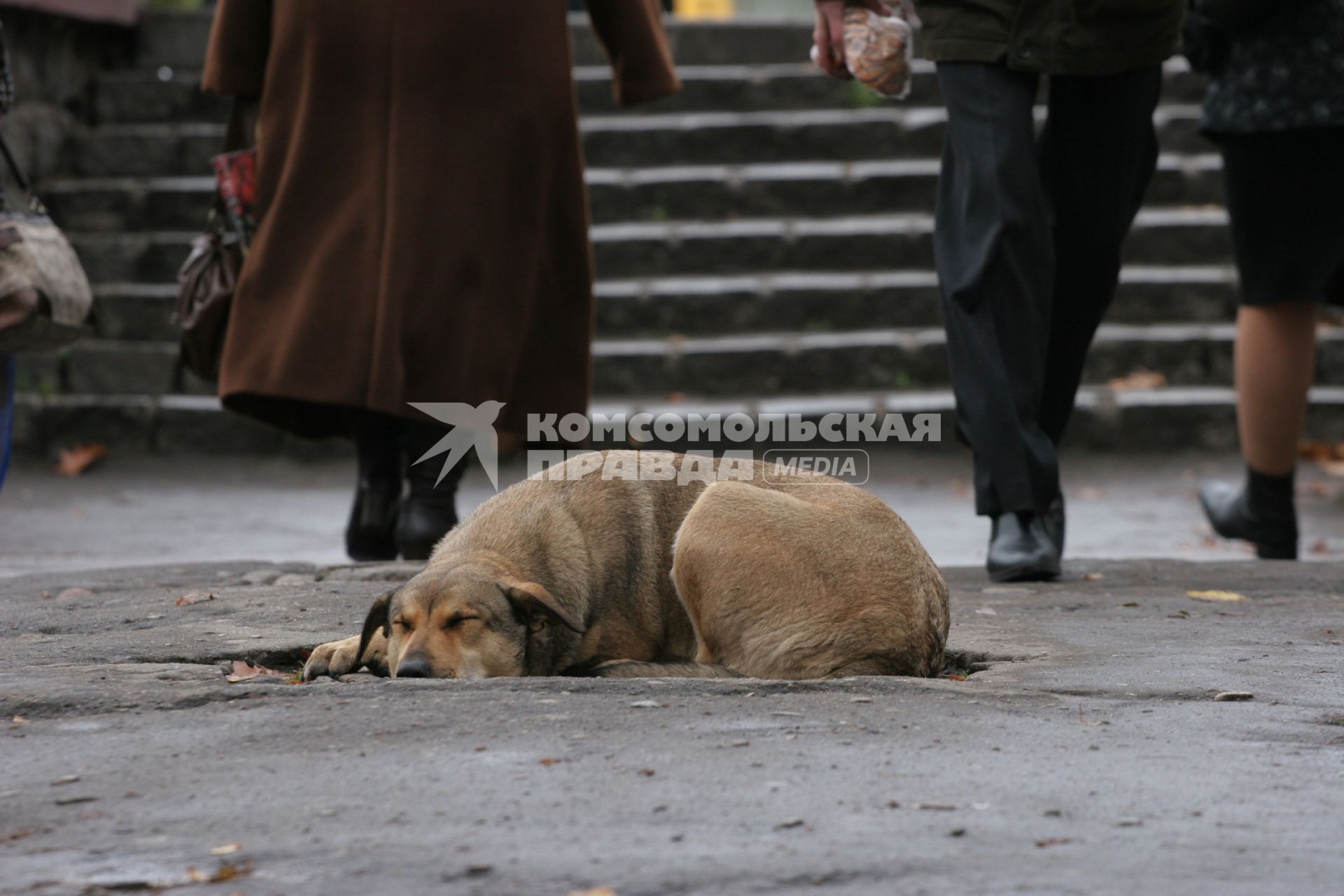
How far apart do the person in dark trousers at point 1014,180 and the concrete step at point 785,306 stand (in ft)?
12.4

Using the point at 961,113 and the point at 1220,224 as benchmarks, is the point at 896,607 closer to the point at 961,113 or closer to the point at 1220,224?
the point at 961,113

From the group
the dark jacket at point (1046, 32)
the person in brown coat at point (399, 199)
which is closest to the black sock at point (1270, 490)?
the dark jacket at point (1046, 32)

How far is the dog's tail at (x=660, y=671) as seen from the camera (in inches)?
120

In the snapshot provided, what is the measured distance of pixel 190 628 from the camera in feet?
11.5

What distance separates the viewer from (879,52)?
4.36 metres

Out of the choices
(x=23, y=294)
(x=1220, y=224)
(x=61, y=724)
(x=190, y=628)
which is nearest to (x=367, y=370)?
(x=23, y=294)

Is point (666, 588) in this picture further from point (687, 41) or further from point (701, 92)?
point (687, 41)

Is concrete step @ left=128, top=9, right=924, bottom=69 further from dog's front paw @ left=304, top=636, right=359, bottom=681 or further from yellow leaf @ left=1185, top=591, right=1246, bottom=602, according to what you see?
dog's front paw @ left=304, top=636, right=359, bottom=681

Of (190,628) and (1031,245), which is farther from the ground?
(1031,245)

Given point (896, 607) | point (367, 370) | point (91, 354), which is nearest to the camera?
point (896, 607)

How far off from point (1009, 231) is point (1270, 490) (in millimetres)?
1557

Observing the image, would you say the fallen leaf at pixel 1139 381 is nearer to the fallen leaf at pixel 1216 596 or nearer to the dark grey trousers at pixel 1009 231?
the dark grey trousers at pixel 1009 231

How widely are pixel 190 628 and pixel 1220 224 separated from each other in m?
6.67

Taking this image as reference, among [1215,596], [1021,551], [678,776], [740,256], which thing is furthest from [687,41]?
[678,776]
